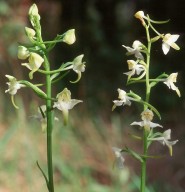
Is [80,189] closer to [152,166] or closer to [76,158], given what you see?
[76,158]

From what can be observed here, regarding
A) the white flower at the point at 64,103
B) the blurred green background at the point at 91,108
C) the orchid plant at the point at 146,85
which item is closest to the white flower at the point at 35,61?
the white flower at the point at 64,103

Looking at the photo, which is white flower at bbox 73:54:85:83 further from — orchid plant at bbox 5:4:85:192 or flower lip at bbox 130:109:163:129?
flower lip at bbox 130:109:163:129

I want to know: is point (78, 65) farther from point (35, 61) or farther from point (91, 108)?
point (91, 108)

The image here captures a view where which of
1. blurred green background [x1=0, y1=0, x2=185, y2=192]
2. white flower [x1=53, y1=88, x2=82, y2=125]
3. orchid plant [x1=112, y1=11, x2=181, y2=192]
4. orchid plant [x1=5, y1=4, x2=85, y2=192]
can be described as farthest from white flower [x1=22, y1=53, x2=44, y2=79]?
blurred green background [x1=0, y1=0, x2=185, y2=192]

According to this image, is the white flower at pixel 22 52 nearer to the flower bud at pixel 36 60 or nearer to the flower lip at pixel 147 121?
the flower bud at pixel 36 60

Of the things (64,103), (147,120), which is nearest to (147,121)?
(147,120)

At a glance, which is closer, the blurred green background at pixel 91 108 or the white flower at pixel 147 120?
the white flower at pixel 147 120

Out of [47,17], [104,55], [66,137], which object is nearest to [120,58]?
[104,55]

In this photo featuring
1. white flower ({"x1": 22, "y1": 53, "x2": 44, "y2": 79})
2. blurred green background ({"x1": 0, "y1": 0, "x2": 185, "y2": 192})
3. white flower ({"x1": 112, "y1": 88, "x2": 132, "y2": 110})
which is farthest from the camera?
blurred green background ({"x1": 0, "y1": 0, "x2": 185, "y2": 192})
